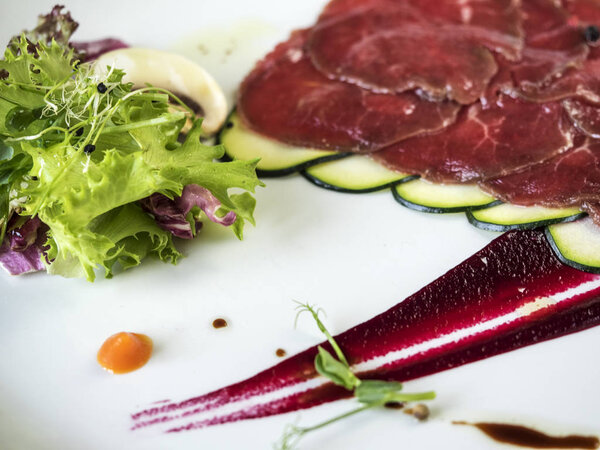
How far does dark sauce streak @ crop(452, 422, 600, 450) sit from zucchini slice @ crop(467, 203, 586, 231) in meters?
0.93

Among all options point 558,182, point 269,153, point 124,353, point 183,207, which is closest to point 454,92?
point 558,182

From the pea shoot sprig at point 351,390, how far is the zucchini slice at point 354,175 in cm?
96

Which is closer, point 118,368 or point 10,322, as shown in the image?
point 118,368

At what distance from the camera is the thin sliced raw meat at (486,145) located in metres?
2.96

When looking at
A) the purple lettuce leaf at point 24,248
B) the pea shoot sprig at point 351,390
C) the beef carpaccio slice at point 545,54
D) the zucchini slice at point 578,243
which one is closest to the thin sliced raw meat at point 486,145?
the beef carpaccio slice at point 545,54

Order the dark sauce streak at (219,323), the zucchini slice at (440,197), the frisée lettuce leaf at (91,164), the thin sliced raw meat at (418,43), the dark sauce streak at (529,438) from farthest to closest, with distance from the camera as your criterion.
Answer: the thin sliced raw meat at (418,43) → the zucchini slice at (440,197) → the dark sauce streak at (219,323) → the frisée lettuce leaf at (91,164) → the dark sauce streak at (529,438)

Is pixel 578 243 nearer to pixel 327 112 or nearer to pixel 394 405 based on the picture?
pixel 394 405

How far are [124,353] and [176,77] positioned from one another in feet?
5.11

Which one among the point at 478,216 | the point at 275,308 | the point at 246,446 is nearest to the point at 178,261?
the point at 275,308

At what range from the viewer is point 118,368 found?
235 centimetres

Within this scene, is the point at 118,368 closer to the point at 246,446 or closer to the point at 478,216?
the point at 246,446

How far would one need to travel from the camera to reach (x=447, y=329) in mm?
2457

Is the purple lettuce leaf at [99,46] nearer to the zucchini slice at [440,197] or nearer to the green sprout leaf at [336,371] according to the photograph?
the zucchini slice at [440,197]

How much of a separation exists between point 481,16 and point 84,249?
2700 millimetres
